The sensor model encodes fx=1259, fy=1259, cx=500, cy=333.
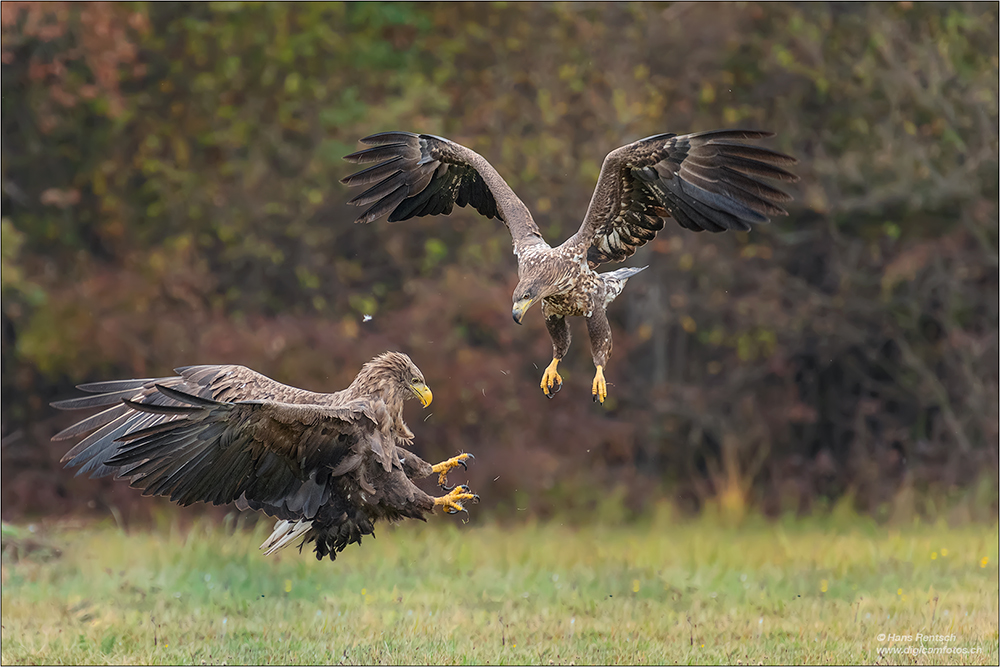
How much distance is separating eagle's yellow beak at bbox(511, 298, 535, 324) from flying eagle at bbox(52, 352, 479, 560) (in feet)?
2.27

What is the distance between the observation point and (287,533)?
249 inches

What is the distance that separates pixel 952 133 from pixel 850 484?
12.5 feet

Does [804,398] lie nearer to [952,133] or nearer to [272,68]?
[952,133]

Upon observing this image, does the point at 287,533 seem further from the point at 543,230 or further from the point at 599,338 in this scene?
the point at 543,230

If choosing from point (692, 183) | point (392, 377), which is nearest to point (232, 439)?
point (392, 377)

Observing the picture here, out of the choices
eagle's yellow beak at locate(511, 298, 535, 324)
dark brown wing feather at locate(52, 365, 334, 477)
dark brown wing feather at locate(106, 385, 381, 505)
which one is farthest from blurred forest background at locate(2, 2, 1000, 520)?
eagle's yellow beak at locate(511, 298, 535, 324)

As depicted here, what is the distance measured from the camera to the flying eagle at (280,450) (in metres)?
5.43

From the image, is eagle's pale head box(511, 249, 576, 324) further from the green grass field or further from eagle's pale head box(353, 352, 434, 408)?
the green grass field

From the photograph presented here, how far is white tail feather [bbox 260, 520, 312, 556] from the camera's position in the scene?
6246 millimetres

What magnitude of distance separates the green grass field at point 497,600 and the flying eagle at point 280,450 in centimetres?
133

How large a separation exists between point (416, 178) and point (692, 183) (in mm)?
1688

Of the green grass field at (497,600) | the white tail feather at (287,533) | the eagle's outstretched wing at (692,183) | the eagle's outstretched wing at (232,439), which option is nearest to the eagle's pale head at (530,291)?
the eagle's outstretched wing at (692,183)

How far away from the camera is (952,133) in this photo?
12.3m

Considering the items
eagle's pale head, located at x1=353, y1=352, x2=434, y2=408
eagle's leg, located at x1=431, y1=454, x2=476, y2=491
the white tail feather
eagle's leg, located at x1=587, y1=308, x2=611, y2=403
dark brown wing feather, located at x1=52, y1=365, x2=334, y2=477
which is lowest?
the white tail feather
